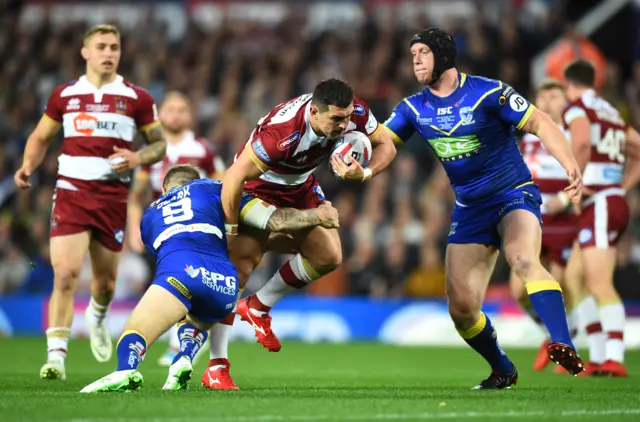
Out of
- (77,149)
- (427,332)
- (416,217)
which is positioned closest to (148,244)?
(77,149)

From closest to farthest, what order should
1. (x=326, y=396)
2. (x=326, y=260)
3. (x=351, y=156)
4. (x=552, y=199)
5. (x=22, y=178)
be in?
(x=326, y=396) → (x=351, y=156) → (x=326, y=260) → (x=22, y=178) → (x=552, y=199)

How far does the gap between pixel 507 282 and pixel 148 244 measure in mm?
9815

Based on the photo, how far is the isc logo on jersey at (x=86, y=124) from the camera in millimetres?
9758

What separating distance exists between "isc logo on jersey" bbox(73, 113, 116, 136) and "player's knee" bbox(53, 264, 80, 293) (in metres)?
1.18

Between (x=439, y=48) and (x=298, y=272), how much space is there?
2.09m

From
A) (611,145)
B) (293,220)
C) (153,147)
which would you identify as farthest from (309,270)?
(611,145)

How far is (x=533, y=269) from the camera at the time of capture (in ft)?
26.0

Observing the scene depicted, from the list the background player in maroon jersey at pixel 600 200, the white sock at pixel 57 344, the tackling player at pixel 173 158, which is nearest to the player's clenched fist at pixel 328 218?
the white sock at pixel 57 344

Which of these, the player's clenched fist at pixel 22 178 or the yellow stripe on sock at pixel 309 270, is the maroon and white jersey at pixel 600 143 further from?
the player's clenched fist at pixel 22 178

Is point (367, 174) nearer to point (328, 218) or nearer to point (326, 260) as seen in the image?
point (328, 218)

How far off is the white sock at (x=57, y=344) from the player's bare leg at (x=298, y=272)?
65.0 inches

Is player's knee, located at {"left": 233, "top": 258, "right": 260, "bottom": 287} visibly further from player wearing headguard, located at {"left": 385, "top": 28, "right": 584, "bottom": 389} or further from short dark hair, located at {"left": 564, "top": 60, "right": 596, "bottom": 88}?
short dark hair, located at {"left": 564, "top": 60, "right": 596, "bottom": 88}

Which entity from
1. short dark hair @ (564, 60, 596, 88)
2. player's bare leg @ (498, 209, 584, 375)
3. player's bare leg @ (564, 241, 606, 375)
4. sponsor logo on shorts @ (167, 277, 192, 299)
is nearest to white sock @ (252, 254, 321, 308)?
sponsor logo on shorts @ (167, 277, 192, 299)

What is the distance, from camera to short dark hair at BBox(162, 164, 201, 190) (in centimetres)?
824
